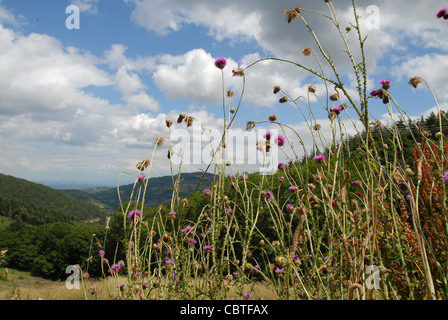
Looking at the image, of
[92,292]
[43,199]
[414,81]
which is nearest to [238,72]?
[414,81]

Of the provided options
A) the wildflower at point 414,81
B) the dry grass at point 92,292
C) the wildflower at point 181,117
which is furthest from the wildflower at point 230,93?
the dry grass at point 92,292

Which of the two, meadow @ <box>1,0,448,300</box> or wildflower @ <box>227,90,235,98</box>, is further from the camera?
wildflower @ <box>227,90,235,98</box>

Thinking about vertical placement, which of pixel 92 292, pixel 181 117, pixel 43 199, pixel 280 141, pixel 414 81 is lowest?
pixel 43 199

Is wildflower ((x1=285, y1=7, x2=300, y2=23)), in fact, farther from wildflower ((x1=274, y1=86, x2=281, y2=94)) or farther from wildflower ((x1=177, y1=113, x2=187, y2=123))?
wildflower ((x1=177, y1=113, x2=187, y2=123))

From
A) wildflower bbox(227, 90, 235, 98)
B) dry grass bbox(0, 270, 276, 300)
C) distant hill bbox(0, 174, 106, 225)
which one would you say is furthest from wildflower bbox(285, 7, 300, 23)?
distant hill bbox(0, 174, 106, 225)

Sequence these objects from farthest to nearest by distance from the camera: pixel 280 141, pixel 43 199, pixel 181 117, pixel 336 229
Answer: pixel 43 199 < pixel 280 141 < pixel 181 117 < pixel 336 229

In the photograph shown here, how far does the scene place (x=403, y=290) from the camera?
6.75 feet

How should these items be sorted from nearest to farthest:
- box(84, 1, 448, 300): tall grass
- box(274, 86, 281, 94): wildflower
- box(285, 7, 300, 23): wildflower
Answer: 1. box(84, 1, 448, 300): tall grass
2. box(285, 7, 300, 23): wildflower
3. box(274, 86, 281, 94): wildflower

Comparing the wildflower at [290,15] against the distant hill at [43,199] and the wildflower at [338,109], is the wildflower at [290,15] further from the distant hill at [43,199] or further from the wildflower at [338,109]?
the distant hill at [43,199]

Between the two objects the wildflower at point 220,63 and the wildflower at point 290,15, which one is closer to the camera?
the wildflower at point 290,15

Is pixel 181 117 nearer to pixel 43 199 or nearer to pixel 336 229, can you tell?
pixel 336 229
